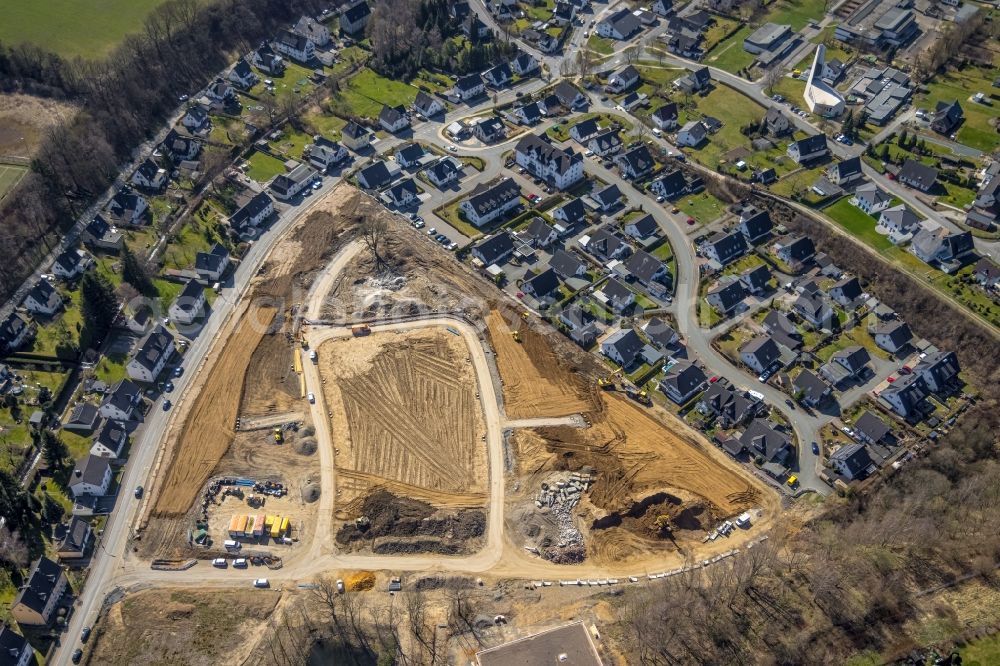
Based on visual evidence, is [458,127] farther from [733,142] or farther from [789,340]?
[789,340]

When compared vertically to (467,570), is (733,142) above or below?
above

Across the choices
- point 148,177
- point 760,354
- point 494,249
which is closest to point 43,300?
point 148,177

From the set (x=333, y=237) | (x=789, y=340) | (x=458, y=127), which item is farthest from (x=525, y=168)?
(x=789, y=340)

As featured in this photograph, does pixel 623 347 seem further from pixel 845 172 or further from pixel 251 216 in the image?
pixel 251 216

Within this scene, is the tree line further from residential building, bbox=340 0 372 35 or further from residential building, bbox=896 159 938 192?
residential building, bbox=896 159 938 192

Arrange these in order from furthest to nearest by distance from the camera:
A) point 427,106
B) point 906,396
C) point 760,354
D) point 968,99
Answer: point 968,99 → point 427,106 → point 760,354 → point 906,396

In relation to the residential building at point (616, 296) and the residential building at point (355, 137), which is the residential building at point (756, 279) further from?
the residential building at point (355, 137)
